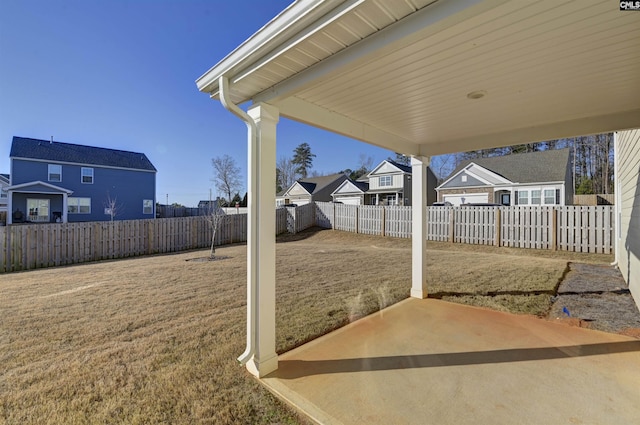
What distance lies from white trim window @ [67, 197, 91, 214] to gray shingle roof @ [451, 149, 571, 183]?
27.9m

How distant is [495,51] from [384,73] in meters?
0.78

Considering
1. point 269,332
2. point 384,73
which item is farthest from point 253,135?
point 269,332

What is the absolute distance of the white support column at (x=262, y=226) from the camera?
101 inches

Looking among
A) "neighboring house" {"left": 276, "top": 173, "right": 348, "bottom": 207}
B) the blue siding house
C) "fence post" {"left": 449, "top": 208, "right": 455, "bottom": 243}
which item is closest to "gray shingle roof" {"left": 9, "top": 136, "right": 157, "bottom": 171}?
the blue siding house

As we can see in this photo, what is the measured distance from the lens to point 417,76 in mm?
2391

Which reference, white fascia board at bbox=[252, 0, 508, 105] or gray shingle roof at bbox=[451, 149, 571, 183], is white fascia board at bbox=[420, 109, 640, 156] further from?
gray shingle roof at bbox=[451, 149, 571, 183]

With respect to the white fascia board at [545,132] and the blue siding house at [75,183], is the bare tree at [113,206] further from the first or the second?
the white fascia board at [545,132]

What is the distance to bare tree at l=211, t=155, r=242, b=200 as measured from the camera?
30922mm

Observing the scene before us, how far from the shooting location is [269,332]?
8.68 feet

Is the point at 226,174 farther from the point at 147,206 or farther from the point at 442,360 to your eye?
the point at 442,360

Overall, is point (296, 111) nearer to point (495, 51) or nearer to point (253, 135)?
point (253, 135)

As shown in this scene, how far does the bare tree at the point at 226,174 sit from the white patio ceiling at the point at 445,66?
97.9ft

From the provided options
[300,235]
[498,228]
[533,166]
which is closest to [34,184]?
[300,235]

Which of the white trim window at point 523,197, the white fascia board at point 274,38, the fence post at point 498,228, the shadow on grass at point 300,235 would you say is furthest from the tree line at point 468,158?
the white fascia board at point 274,38
